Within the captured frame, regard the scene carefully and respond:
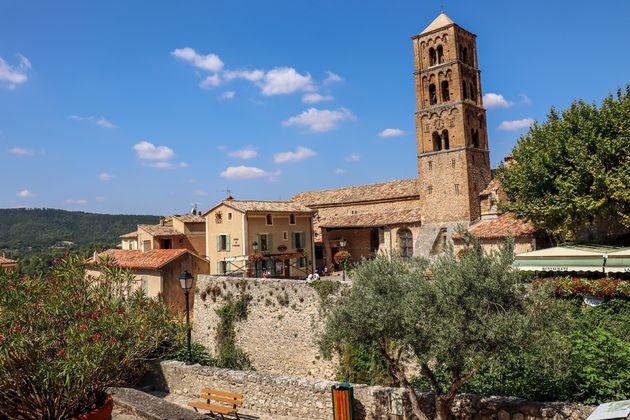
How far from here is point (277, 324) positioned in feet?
67.8

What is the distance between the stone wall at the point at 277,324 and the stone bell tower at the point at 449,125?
16.8 metres

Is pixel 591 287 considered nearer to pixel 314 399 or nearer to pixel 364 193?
pixel 314 399

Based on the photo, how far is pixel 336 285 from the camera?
18703mm

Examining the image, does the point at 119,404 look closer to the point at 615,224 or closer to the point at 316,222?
the point at 615,224

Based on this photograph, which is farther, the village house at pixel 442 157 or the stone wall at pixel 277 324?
the village house at pixel 442 157

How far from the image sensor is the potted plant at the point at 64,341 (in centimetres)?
684

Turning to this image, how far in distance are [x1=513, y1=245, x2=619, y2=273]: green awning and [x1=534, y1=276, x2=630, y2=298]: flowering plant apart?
42 centimetres

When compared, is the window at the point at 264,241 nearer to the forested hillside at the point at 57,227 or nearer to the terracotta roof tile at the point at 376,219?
the terracotta roof tile at the point at 376,219

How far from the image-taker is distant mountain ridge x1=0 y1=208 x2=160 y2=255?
133 meters

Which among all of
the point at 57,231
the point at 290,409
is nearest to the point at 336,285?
the point at 290,409

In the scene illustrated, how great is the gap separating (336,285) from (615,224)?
14.1m

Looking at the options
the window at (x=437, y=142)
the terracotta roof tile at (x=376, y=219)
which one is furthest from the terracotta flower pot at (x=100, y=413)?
the window at (x=437, y=142)

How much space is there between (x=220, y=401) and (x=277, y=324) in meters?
8.12

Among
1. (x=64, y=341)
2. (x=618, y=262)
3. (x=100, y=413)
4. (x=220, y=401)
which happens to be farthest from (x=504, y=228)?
(x=64, y=341)
